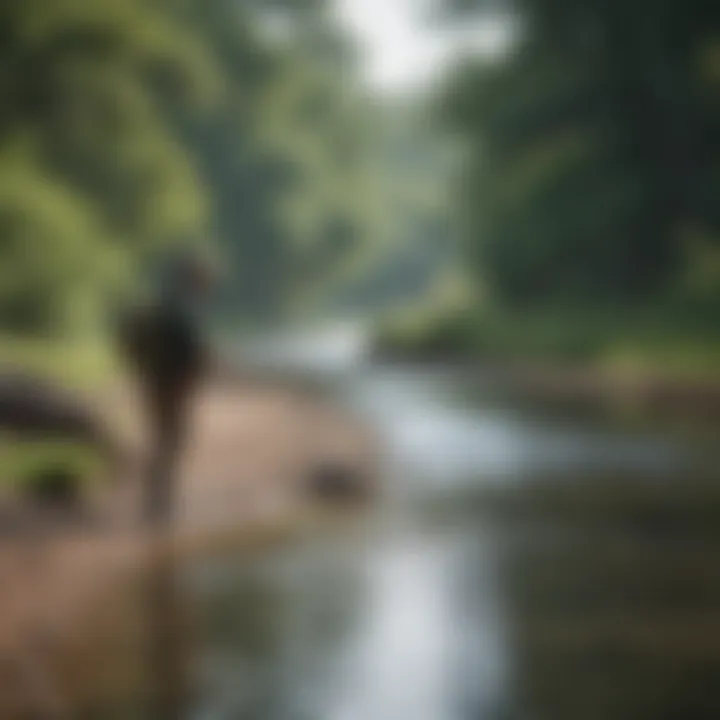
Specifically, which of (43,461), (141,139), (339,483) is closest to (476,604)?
(339,483)

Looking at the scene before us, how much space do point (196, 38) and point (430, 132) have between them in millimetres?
1094

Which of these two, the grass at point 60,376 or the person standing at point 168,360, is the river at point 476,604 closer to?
the person standing at point 168,360

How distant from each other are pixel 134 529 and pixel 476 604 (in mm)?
1537

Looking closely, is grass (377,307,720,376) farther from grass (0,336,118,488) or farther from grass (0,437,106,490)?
grass (0,437,106,490)

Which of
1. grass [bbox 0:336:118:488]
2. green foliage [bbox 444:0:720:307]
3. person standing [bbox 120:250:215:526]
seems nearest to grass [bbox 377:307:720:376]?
green foliage [bbox 444:0:720:307]

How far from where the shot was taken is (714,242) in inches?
230

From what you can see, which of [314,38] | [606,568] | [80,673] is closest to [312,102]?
[314,38]

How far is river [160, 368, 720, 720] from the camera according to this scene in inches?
118

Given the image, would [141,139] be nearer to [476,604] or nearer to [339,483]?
[339,483]

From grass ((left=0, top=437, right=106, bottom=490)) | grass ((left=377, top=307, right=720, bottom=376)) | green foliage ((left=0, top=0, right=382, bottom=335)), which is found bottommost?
grass ((left=0, top=437, right=106, bottom=490))

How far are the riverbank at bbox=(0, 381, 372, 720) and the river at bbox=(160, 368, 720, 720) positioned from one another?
0.24 metres

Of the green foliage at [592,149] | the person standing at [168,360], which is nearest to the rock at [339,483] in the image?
the person standing at [168,360]

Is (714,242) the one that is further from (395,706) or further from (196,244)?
(395,706)

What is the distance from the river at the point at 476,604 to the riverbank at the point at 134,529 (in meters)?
0.24
